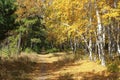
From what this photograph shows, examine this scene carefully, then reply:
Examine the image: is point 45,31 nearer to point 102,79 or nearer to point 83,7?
point 83,7

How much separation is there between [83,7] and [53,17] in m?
5.28

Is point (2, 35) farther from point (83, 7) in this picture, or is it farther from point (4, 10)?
point (83, 7)

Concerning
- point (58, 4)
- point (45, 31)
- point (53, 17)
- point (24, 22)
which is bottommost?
point (45, 31)

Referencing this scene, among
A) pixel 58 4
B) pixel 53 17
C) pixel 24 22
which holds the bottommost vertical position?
pixel 24 22

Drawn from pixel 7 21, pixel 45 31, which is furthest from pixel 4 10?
pixel 45 31

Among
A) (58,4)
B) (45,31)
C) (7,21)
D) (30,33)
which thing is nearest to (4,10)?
(7,21)

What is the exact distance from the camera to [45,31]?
6347 centimetres

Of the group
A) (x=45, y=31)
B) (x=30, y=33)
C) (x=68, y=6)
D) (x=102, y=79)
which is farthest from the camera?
(x=45, y=31)

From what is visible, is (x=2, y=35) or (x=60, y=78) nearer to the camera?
(x=60, y=78)

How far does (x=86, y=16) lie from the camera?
1050 inches

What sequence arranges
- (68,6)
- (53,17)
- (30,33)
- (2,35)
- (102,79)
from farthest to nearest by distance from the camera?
1. (30,33)
2. (53,17)
3. (68,6)
4. (2,35)
5. (102,79)

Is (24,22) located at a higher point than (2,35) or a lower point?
lower

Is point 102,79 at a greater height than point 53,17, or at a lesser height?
lesser

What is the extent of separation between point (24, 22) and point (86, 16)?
2378 cm
